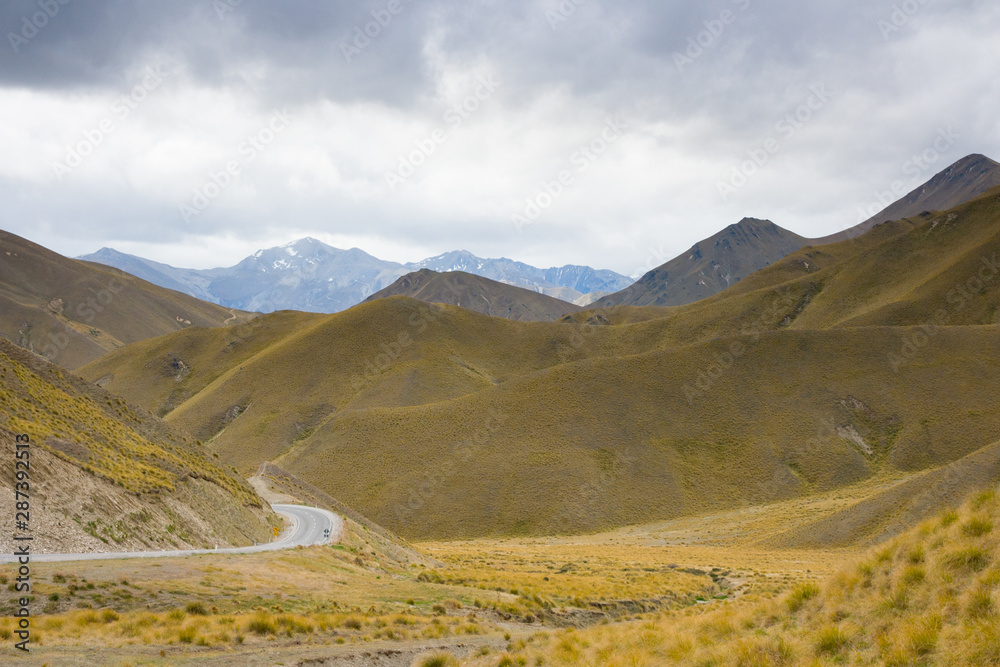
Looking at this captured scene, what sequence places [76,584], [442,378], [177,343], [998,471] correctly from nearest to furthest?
1. [76,584]
2. [998,471]
3. [442,378]
4. [177,343]

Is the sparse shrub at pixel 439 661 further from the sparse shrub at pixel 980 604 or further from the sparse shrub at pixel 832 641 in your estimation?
the sparse shrub at pixel 980 604

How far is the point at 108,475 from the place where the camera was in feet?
→ 88.6

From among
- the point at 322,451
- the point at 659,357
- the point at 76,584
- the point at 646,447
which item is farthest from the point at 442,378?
the point at 76,584

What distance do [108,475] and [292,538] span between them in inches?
418

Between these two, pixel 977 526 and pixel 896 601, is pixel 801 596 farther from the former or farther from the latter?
pixel 977 526

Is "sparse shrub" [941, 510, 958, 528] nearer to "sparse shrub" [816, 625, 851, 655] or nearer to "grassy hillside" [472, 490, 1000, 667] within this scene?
"grassy hillside" [472, 490, 1000, 667]

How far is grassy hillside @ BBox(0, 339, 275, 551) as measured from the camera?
929 inches

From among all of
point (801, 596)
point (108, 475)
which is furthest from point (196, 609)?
point (801, 596)

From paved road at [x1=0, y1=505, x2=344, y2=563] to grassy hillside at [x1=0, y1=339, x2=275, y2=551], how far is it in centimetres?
135

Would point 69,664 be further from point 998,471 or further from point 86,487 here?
point 998,471

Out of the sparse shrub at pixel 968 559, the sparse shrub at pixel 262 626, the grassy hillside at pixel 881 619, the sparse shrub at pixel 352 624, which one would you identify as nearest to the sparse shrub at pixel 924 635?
the grassy hillside at pixel 881 619

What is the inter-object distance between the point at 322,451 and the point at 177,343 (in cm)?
9803

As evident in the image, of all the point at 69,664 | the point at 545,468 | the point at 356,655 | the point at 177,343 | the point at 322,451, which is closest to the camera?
the point at 69,664

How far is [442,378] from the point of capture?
431 ft
